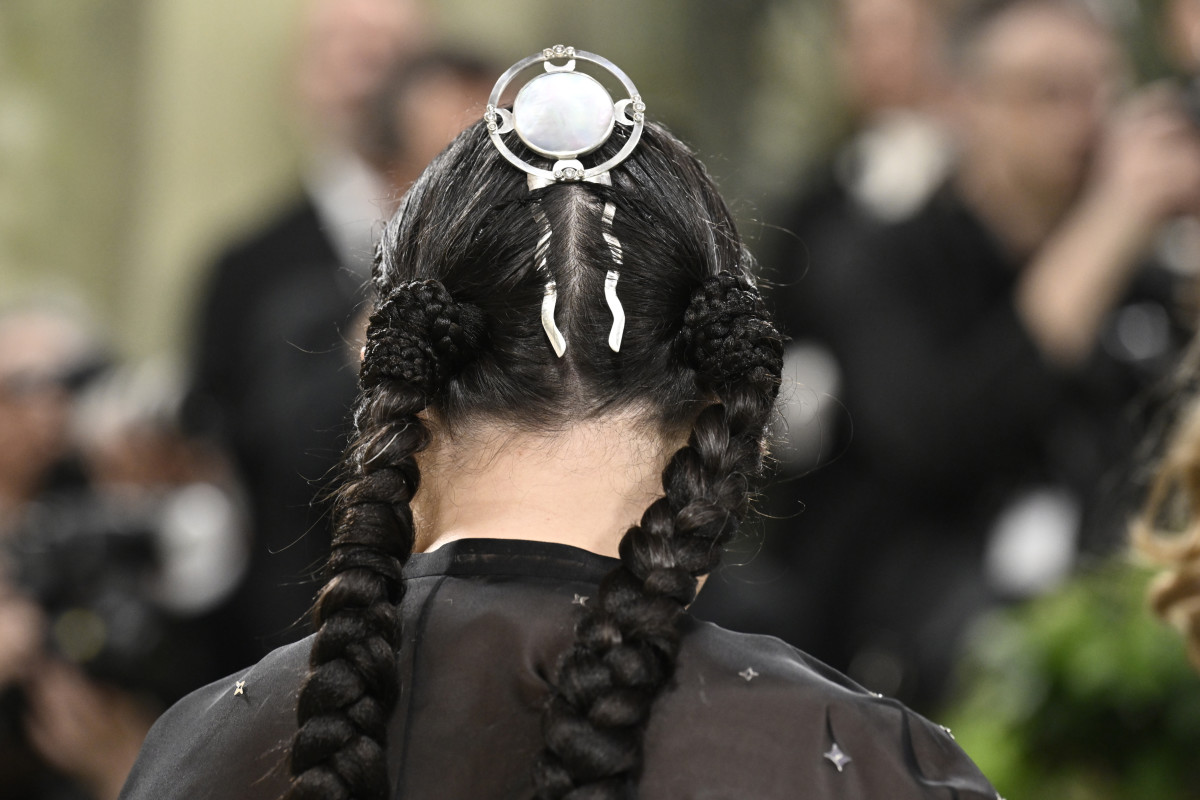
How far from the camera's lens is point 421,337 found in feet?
3.38

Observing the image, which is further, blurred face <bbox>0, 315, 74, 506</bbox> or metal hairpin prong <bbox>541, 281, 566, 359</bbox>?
blurred face <bbox>0, 315, 74, 506</bbox>

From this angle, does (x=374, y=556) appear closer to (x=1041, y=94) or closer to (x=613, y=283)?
(x=613, y=283)

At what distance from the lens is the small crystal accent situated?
950 mm

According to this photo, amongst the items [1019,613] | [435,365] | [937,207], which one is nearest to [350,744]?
[435,365]

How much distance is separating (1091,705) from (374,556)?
Answer: 1.38 meters

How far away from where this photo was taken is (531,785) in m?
0.96

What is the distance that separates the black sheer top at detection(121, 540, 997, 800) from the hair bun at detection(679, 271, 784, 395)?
0.16 metres

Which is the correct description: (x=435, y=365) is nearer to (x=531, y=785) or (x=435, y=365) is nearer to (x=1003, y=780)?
(x=531, y=785)

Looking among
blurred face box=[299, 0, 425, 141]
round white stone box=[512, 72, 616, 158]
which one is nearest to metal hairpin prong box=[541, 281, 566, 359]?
round white stone box=[512, 72, 616, 158]

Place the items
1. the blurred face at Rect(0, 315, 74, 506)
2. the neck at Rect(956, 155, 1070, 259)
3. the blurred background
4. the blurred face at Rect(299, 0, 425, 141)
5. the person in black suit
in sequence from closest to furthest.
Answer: the blurred background → the person in black suit → the neck at Rect(956, 155, 1070, 259) → the blurred face at Rect(299, 0, 425, 141) → the blurred face at Rect(0, 315, 74, 506)

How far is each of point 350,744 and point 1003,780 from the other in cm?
139

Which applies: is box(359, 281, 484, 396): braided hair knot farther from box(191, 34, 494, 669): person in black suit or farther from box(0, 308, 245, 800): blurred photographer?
box(0, 308, 245, 800): blurred photographer

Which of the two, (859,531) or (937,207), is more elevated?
(937,207)

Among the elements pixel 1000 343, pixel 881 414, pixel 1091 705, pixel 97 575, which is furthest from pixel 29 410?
pixel 1091 705
